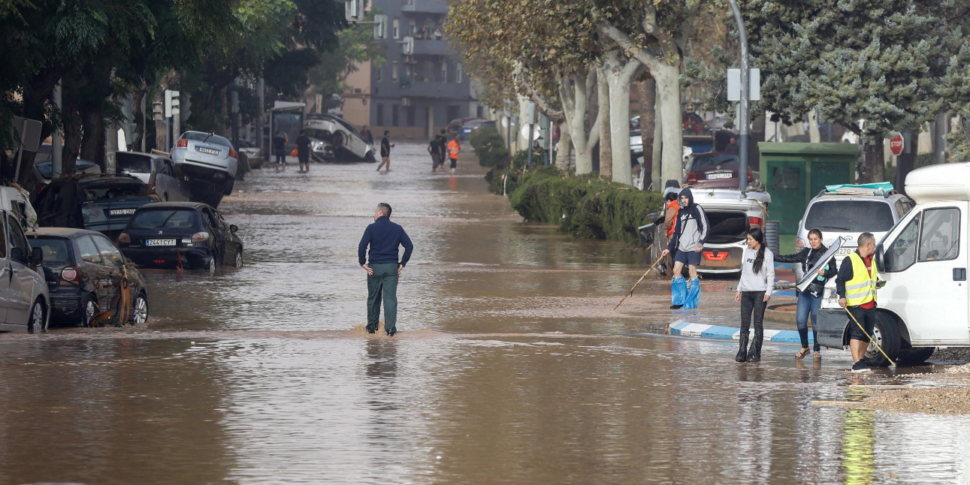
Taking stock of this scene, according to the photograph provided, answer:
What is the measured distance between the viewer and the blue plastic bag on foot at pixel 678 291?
66.9 feet

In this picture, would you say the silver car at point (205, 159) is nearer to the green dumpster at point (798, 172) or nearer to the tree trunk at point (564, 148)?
the tree trunk at point (564, 148)

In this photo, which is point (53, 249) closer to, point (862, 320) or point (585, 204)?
point (862, 320)

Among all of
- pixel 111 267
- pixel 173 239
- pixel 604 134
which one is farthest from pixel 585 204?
pixel 111 267

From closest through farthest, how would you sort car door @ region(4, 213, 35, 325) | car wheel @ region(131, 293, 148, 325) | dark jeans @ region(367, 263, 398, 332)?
car door @ region(4, 213, 35, 325)
dark jeans @ region(367, 263, 398, 332)
car wheel @ region(131, 293, 148, 325)

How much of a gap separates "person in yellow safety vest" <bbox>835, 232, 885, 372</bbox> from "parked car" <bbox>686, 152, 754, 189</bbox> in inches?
1084

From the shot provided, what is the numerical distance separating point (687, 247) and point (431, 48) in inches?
4943

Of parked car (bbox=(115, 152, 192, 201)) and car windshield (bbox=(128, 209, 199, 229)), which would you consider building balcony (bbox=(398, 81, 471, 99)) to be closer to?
parked car (bbox=(115, 152, 192, 201))

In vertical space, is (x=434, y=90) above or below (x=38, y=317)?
above

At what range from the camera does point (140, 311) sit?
19688 millimetres

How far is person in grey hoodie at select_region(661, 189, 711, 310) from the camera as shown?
67.0 ft

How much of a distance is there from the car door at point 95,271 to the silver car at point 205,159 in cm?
2294

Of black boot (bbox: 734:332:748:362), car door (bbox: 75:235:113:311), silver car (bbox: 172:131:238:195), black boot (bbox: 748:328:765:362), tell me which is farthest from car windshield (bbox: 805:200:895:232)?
silver car (bbox: 172:131:238:195)

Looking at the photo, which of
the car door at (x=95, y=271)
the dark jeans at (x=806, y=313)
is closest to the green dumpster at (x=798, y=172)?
the dark jeans at (x=806, y=313)

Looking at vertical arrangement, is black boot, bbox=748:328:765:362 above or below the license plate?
below
